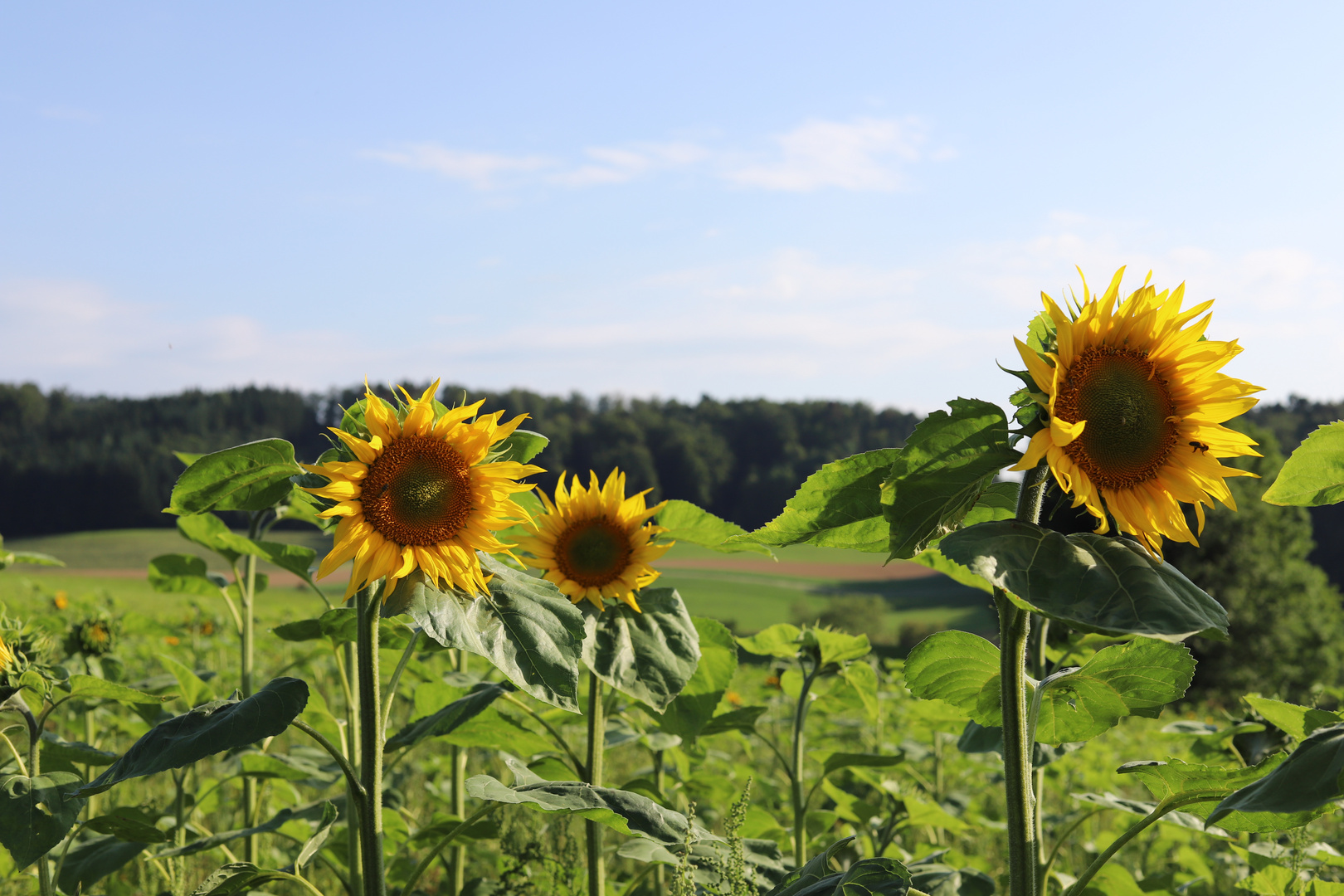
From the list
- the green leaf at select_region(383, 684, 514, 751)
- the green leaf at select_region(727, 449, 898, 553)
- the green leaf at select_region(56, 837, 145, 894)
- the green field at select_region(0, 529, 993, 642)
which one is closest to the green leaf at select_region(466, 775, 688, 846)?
the green leaf at select_region(383, 684, 514, 751)

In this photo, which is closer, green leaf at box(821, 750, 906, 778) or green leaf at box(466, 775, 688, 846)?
green leaf at box(466, 775, 688, 846)

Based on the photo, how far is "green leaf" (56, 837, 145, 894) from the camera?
2.32m

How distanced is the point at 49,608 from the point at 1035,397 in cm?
625

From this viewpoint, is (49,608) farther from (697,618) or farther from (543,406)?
(543,406)

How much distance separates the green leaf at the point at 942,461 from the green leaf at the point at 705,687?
3.51 feet

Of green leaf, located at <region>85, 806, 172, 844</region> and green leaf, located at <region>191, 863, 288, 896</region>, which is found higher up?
green leaf, located at <region>191, 863, 288, 896</region>

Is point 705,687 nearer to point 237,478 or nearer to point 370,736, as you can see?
point 370,736

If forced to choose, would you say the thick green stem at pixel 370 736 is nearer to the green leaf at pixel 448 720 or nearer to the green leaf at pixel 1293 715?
the green leaf at pixel 448 720

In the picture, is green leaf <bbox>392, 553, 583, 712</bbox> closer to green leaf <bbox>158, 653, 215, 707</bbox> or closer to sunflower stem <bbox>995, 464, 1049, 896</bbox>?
sunflower stem <bbox>995, 464, 1049, 896</bbox>

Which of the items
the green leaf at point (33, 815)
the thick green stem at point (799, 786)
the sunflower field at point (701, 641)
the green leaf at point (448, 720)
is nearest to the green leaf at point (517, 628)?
the sunflower field at point (701, 641)

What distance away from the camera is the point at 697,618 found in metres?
2.52

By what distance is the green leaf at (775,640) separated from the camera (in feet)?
9.30

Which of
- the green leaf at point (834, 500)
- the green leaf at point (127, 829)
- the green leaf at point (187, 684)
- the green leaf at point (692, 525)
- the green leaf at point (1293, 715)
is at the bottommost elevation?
the green leaf at point (127, 829)

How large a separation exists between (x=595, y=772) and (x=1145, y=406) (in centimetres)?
149
